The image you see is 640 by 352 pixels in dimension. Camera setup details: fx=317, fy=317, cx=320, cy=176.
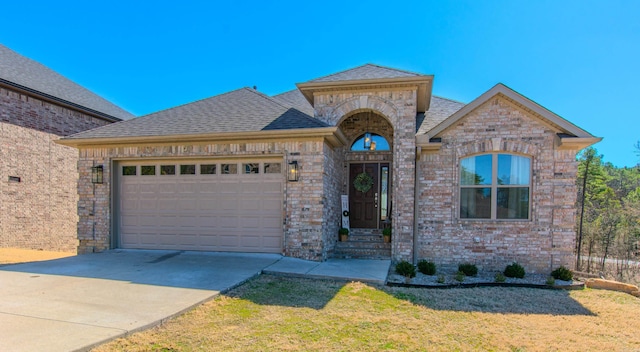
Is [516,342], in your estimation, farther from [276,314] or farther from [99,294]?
[99,294]

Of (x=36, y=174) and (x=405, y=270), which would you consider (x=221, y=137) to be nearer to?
(x=405, y=270)

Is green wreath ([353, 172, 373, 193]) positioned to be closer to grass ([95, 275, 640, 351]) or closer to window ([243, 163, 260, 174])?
window ([243, 163, 260, 174])

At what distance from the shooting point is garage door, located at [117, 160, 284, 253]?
7.88 metres

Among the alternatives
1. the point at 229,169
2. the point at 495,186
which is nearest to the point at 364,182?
the point at 495,186

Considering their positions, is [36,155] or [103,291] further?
[36,155]

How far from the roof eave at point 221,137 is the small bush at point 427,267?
361 cm

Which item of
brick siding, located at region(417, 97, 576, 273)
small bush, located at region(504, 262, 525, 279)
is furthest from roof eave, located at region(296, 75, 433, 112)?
small bush, located at region(504, 262, 525, 279)

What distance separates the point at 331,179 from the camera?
27.3ft

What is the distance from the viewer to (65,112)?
39.5 feet

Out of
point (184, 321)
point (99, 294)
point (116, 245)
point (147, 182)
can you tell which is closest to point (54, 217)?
point (116, 245)

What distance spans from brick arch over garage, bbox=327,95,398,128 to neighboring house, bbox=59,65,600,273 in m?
0.03

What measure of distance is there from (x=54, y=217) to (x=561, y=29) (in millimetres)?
18508

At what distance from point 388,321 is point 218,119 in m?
6.53

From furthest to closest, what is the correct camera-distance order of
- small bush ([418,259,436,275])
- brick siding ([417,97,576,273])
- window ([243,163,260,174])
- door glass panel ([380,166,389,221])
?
door glass panel ([380,166,389,221])
window ([243,163,260,174])
brick siding ([417,97,576,273])
small bush ([418,259,436,275])
